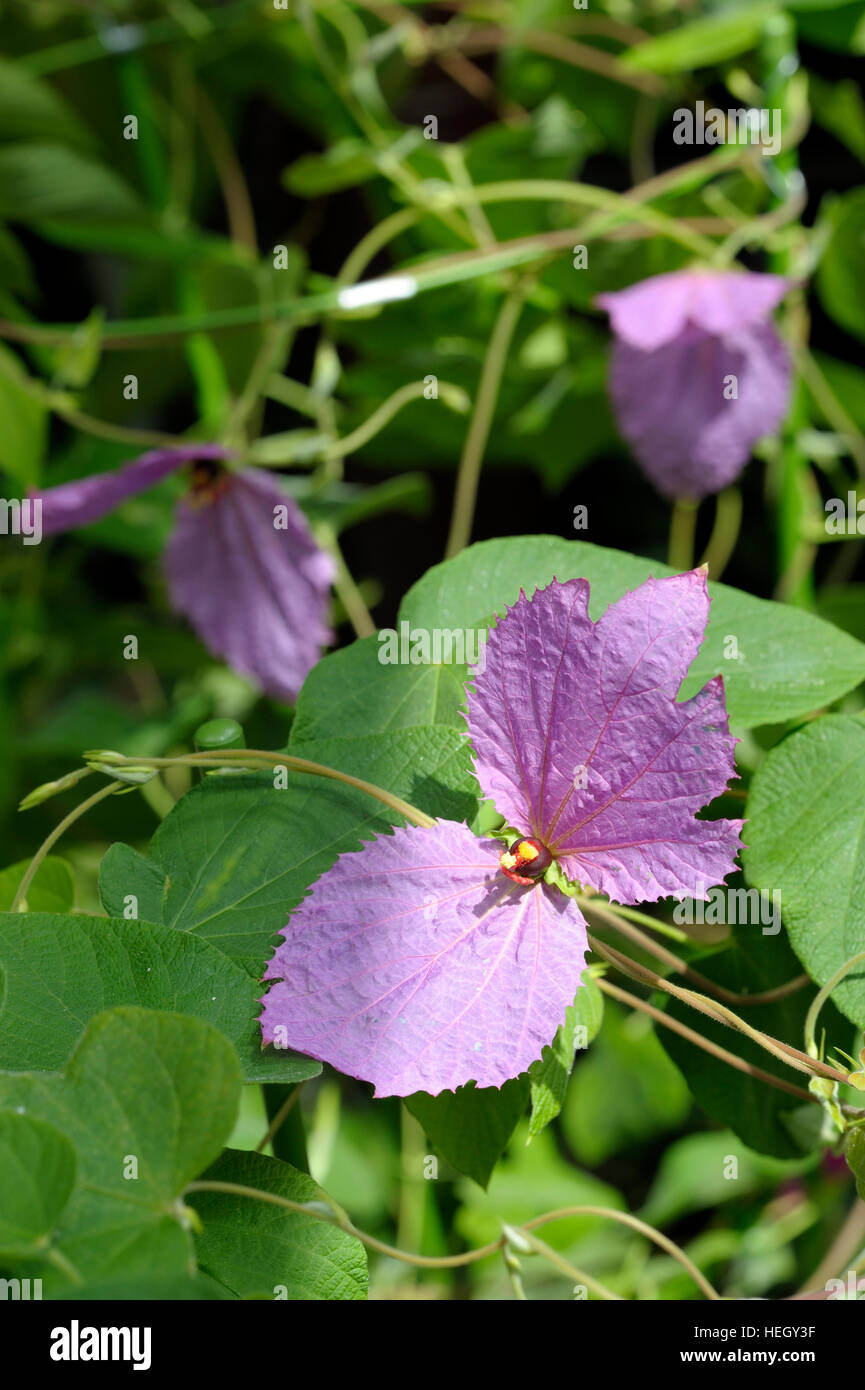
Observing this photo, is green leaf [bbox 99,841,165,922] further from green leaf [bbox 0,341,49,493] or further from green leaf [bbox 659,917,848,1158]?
green leaf [bbox 0,341,49,493]

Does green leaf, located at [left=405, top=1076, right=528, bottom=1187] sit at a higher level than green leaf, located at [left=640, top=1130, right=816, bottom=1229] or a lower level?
higher

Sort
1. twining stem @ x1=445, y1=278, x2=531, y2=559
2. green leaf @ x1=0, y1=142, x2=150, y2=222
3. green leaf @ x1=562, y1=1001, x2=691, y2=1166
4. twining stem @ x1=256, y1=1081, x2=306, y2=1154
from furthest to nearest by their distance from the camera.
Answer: green leaf @ x1=562, y1=1001, x2=691, y2=1166 < green leaf @ x1=0, y1=142, x2=150, y2=222 < twining stem @ x1=445, y1=278, x2=531, y2=559 < twining stem @ x1=256, y1=1081, x2=306, y2=1154

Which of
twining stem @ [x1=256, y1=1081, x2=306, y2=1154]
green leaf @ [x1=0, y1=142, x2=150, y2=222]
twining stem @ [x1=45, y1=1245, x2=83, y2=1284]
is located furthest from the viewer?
green leaf @ [x1=0, y1=142, x2=150, y2=222]

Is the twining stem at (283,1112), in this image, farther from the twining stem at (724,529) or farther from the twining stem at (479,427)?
the twining stem at (724,529)

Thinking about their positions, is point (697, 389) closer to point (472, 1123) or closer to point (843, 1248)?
point (472, 1123)

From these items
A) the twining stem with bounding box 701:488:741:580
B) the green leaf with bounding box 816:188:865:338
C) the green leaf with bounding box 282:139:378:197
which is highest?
the green leaf with bounding box 282:139:378:197

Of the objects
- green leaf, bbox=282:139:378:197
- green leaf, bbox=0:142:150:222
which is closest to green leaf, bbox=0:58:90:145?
green leaf, bbox=0:142:150:222

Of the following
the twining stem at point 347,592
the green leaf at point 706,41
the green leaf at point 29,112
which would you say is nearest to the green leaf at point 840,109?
the green leaf at point 706,41
